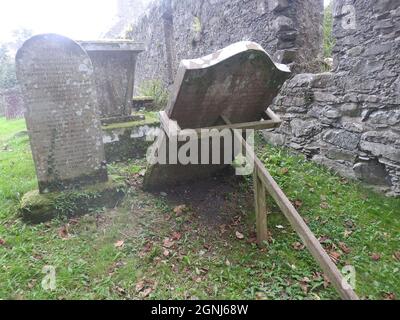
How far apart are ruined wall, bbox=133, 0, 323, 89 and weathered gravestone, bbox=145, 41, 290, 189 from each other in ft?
7.29

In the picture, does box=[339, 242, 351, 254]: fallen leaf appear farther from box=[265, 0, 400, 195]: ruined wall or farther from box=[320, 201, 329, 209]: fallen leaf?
box=[265, 0, 400, 195]: ruined wall

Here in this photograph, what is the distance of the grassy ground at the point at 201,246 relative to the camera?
263 cm

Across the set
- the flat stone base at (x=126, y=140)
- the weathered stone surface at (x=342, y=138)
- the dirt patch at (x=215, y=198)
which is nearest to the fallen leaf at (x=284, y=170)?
the dirt patch at (x=215, y=198)

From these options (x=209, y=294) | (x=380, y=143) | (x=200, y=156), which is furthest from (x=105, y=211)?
(x=380, y=143)

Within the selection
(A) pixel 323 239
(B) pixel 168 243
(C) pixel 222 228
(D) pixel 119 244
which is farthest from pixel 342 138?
(D) pixel 119 244

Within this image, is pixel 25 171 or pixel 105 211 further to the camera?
pixel 25 171

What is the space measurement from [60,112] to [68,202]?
1.02 metres

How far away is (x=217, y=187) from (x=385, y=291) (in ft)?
6.87

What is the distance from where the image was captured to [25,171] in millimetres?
4859

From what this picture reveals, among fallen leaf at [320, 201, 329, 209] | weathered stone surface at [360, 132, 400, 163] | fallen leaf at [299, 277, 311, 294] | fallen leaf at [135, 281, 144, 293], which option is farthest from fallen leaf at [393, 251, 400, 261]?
fallen leaf at [135, 281, 144, 293]

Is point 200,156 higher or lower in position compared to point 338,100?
lower

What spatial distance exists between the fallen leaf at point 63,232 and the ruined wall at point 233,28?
408cm
